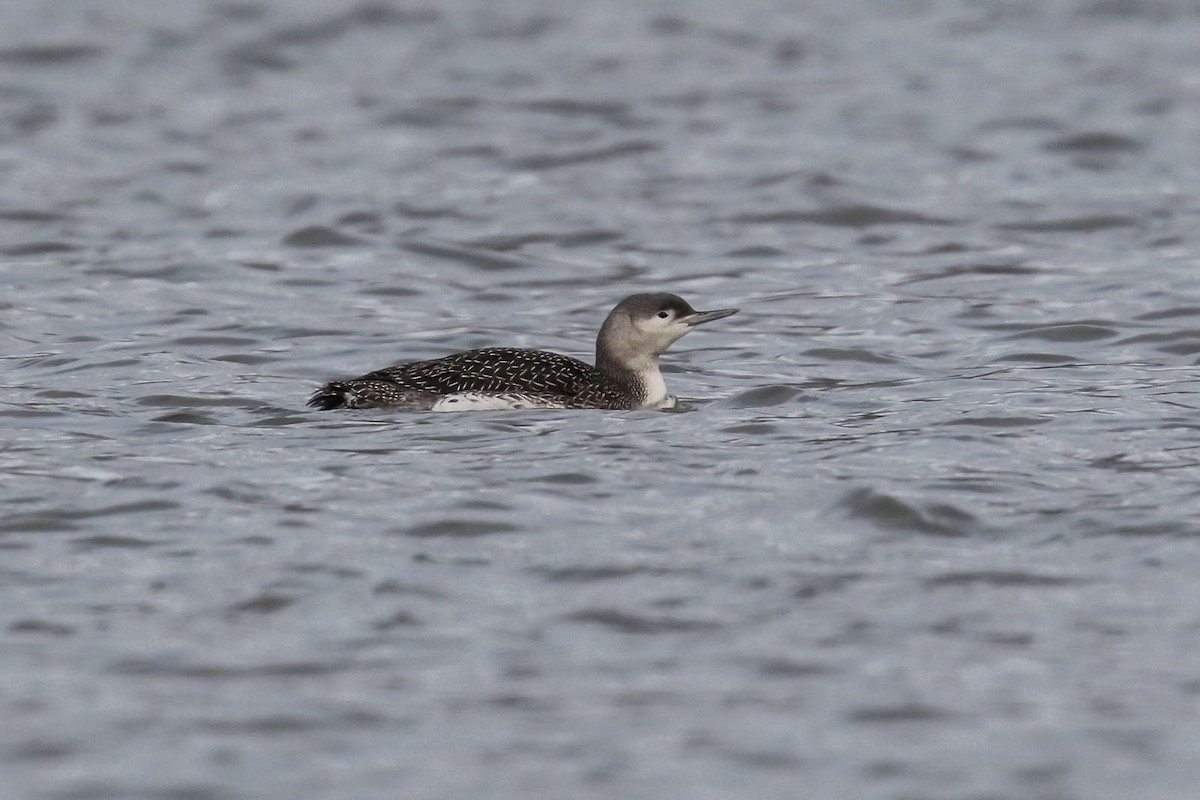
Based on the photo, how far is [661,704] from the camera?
6836 mm

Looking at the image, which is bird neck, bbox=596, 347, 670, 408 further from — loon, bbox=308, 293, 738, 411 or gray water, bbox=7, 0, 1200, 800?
gray water, bbox=7, 0, 1200, 800

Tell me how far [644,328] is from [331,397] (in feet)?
5.56

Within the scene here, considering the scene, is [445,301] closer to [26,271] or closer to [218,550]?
[26,271]

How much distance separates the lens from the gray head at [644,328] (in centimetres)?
1137

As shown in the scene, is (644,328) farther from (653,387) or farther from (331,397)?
(331,397)

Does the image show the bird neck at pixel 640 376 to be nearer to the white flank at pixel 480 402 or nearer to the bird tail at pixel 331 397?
the white flank at pixel 480 402

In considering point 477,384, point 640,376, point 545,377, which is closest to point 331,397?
point 477,384

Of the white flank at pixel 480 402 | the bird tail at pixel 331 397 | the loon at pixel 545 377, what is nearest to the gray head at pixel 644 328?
the loon at pixel 545 377

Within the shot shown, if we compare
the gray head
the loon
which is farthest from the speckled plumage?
the gray head

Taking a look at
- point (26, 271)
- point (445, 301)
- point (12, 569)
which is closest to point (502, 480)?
point (12, 569)

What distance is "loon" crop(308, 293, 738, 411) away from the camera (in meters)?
10.7

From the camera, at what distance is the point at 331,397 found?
10.8 meters

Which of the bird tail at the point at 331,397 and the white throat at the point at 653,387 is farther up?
the bird tail at the point at 331,397

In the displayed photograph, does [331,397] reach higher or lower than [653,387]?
higher
